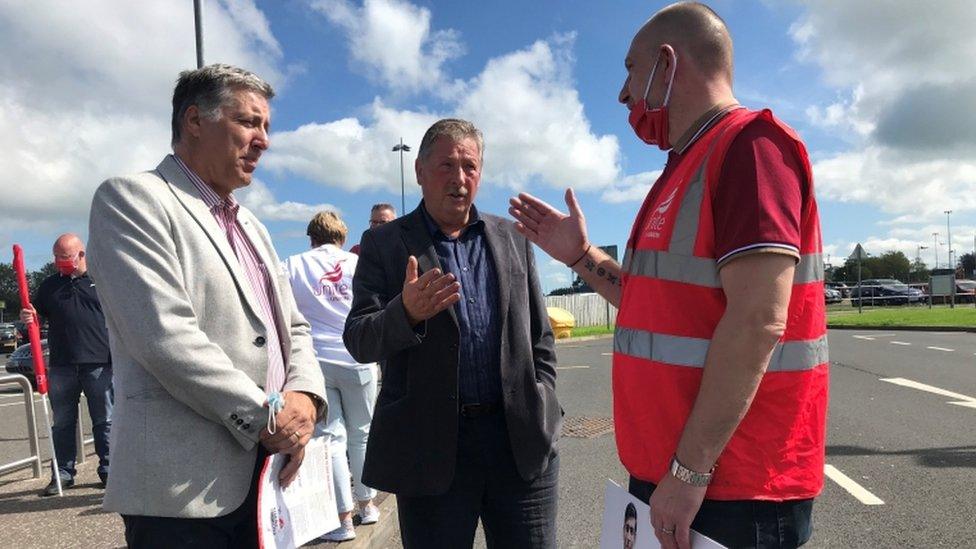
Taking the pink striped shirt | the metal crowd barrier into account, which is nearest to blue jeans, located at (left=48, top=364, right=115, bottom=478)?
the metal crowd barrier

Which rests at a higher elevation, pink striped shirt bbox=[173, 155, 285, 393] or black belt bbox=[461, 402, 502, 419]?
pink striped shirt bbox=[173, 155, 285, 393]

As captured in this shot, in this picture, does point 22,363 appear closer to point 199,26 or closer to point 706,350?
point 199,26

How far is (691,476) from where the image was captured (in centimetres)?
151

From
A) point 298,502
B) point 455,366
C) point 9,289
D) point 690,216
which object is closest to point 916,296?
point 455,366

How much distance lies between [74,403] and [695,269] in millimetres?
6009

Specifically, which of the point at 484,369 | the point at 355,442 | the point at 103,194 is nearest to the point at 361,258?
the point at 484,369

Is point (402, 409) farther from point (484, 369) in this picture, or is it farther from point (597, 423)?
point (597, 423)

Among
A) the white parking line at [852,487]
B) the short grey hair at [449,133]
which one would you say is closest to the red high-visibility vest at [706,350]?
the short grey hair at [449,133]

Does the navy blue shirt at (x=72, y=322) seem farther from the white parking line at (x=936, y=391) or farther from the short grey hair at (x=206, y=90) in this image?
the white parking line at (x=936, y=391)

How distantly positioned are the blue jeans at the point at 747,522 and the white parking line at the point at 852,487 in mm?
3681

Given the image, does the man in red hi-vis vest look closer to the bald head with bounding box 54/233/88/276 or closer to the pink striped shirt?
the pink striped shirt

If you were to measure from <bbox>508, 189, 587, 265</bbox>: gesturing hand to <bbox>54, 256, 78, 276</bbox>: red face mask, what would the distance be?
200 inches

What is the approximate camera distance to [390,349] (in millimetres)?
2217

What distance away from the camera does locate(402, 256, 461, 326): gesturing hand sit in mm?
2102
